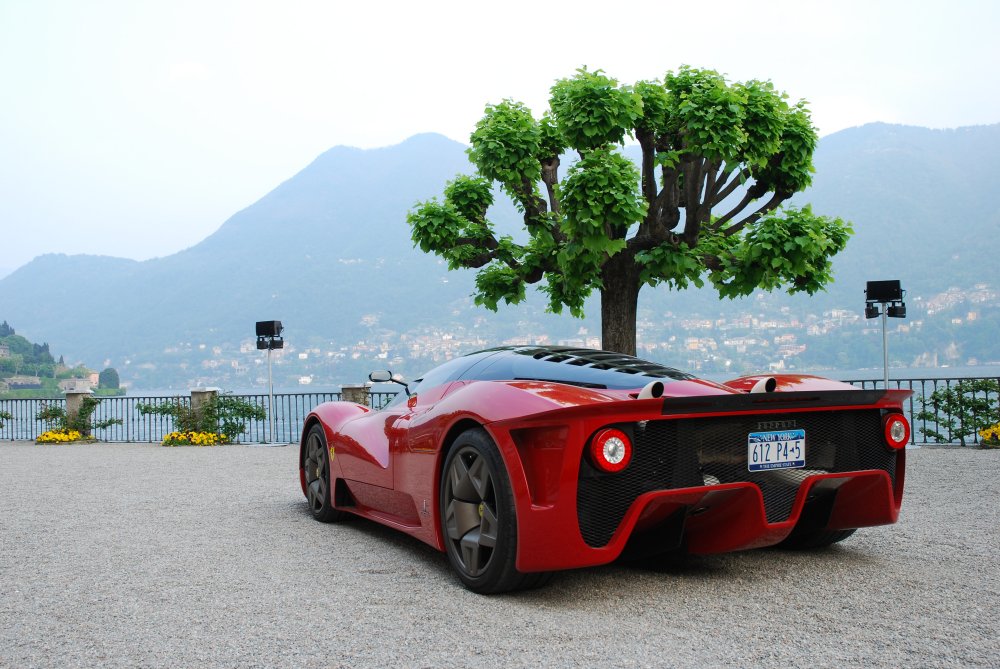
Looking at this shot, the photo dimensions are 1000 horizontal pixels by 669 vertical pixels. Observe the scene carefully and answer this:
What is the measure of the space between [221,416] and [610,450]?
15.7 meters

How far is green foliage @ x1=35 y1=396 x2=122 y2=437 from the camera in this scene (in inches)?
754

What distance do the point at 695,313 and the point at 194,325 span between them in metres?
72.1

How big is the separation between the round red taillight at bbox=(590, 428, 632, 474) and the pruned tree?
26.4 ft

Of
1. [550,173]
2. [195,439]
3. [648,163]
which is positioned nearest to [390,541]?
[648,163]

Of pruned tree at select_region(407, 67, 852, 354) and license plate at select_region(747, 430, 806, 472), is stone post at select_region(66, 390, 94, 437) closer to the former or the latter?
pruned tree at select_region(407, 67, 852, 354)

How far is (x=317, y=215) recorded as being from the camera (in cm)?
16825

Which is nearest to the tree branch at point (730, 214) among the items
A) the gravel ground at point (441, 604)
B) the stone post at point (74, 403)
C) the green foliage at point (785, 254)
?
the green foliage at point (785, 254)

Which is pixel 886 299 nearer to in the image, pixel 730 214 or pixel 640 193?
pixel 730 214

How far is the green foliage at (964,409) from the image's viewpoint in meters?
13.2

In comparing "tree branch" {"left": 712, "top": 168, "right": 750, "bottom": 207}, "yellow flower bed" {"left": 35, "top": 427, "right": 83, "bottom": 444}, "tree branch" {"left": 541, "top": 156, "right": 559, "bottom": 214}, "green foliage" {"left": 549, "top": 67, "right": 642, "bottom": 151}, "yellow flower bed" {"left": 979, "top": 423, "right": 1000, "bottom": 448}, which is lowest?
"yellow flower bed" {"left": 35, "top": 427, "right": 83, "bottom": 444}

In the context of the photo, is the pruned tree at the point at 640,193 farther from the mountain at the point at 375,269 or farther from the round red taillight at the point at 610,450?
the mountain at the point at 375,269

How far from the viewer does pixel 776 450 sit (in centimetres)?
388

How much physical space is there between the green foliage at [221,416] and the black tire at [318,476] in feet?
37.7

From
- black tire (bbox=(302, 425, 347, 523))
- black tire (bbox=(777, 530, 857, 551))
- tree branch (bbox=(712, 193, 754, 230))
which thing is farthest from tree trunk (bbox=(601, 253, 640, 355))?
black tire (bbox=(777, 530, 857, 551))
